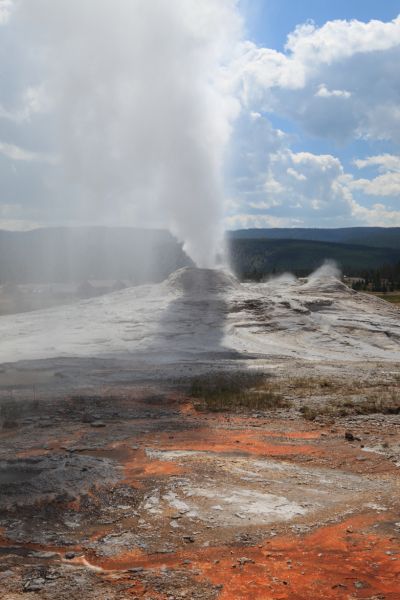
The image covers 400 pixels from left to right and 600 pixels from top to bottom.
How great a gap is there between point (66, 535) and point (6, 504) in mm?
1380

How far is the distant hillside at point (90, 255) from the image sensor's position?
118 m

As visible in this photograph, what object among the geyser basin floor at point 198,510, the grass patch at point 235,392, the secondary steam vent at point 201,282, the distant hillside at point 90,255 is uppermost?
the distant hillside at point 90,255

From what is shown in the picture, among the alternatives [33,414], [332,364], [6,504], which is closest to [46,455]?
[6,504]

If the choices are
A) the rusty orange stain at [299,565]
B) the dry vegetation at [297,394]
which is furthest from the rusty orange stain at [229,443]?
the rusty orange stain at [299,565]

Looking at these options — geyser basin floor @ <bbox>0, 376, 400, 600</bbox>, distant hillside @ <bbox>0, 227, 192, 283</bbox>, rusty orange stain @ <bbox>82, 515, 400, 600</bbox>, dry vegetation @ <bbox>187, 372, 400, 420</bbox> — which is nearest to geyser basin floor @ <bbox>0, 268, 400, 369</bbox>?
dry vegetation @ <bbox>187, 372, 400, 420</bbox>

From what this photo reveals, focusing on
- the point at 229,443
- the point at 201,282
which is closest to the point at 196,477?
the point at 229,443

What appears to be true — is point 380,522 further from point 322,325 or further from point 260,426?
point 322,325

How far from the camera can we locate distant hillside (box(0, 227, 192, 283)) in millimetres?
118375

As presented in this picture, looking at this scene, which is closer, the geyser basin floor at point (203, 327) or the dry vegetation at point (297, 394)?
the dry vegetation at point (297, 394)

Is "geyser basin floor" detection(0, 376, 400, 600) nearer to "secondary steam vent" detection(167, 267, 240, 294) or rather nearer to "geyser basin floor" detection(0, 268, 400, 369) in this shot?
"geyser basin floor" detection(0, 268, 400, 369)

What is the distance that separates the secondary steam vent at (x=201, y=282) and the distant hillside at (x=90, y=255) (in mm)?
65013

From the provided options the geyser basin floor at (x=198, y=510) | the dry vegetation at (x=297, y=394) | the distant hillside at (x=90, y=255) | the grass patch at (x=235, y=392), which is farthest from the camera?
the distant hillside at (x=90, y=255)

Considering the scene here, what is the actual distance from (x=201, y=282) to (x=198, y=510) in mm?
32055

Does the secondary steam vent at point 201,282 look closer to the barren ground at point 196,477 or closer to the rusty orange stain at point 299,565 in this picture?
the barren ground at point 196,477
